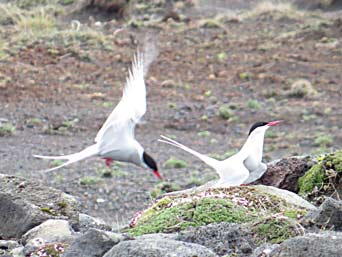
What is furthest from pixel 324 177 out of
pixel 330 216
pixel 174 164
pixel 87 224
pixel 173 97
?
pixel 173 97

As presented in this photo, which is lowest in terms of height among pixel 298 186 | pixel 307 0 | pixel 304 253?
pixel 307 0

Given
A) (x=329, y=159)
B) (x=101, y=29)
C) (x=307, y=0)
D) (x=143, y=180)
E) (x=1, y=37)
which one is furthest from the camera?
(x=307, y=0)

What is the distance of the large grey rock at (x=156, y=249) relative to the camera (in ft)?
15.4

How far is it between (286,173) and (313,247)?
12.4ft

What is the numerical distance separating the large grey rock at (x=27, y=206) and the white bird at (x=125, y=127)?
5.21 ft

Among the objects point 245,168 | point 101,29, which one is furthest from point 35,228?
point 101,29

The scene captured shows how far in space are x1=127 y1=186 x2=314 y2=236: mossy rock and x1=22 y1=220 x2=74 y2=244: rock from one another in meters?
0.43

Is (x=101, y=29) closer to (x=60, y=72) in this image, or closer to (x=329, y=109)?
(x=60, y=72)

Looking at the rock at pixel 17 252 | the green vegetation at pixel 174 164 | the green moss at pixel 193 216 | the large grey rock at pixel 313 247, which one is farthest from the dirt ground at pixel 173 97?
the large grey rock at pixel 313 247

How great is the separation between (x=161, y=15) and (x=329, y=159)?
28127mm

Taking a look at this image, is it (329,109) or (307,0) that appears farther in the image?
(307,0)

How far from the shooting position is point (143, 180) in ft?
50.8

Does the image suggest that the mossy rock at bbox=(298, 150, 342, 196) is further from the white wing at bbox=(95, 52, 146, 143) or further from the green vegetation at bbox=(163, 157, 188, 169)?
the green vegetation at bbox=(163, 157, 188, 169)

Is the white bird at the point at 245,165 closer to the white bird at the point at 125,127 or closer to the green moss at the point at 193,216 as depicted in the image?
the white bird at the point at 125,127
